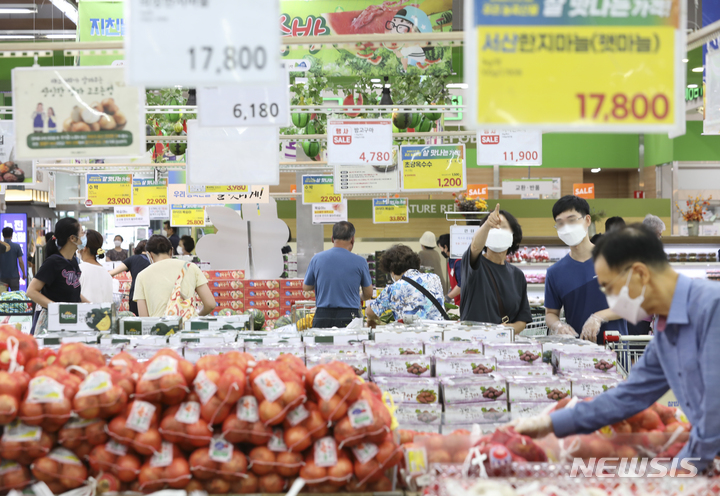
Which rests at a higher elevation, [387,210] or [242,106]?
[242,106]

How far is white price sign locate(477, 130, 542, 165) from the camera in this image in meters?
6.66

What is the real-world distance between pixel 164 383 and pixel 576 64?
167cm

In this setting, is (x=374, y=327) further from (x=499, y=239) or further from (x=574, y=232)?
(x=574, y=232)

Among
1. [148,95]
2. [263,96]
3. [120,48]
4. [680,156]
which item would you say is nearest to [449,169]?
[148,95]

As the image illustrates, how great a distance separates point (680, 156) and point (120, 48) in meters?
15.3

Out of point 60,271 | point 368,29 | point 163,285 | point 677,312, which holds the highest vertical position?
point 368,29

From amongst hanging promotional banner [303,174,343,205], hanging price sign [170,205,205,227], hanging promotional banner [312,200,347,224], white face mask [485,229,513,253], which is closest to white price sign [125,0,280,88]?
white face mask [485,229,513,253]

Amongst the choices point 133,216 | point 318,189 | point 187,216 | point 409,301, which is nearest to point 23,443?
point 409,301

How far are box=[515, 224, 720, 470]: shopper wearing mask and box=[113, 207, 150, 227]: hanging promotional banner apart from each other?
10940 millimetres

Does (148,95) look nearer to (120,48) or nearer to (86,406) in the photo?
(120,48)

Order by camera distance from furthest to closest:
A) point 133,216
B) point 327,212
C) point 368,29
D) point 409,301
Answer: point 133,216 → point 327,212 → point 368,29 → point 409,301

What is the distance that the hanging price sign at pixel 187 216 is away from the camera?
10.8m

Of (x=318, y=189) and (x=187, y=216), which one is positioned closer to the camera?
(x=318, y=189)

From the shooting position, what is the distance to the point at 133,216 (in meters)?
11.7
